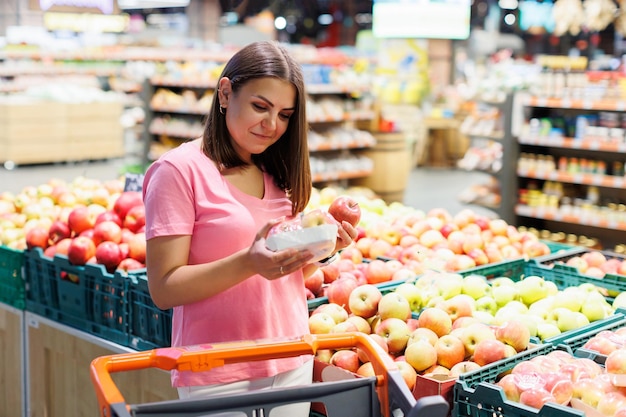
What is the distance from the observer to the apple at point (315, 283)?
3.05 m

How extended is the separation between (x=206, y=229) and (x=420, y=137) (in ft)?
43.7

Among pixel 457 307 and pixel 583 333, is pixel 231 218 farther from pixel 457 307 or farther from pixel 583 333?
pixel 583 333

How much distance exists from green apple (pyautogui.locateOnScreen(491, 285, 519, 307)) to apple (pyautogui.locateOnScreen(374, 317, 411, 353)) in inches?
21.2

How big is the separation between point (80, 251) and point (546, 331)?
183 centimetres

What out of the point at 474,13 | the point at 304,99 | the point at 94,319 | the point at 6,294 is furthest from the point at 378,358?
the point at 474,13

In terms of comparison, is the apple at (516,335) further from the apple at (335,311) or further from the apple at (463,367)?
the apple at (335,311)

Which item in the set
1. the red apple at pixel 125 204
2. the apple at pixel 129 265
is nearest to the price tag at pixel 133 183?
the red apple at pixel 125 204

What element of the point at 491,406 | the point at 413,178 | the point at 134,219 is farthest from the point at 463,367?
the point at 413,178

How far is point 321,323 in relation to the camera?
8.80 ft

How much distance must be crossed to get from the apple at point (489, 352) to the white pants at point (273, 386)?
511 millimetres

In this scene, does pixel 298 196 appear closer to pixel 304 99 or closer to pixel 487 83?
pixel 304 99

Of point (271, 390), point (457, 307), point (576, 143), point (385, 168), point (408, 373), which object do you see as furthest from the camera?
point (385, 168)

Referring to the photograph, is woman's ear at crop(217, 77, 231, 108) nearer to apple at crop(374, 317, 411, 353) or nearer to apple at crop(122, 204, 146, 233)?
apple at crop(374, 317, 411, 353)

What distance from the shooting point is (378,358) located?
181 centimetres
